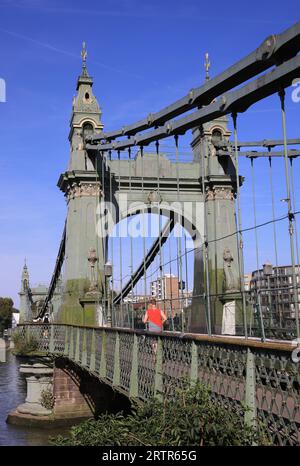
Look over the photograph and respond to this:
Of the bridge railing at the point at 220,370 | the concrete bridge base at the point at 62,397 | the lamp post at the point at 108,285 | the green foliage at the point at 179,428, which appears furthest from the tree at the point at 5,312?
the green foliage at the point at 179,428

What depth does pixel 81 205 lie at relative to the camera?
18875 mm

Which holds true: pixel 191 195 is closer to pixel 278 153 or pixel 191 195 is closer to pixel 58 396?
pixel 278 153

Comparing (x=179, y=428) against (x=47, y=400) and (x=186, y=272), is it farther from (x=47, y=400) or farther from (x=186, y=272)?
(x=47, y=400)

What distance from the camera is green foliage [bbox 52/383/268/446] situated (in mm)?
3701

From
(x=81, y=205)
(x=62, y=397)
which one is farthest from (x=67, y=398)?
(x=81, y=205)

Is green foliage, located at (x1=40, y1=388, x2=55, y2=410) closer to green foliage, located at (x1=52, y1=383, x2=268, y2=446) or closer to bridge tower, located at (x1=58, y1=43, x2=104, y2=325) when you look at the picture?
bridge tower, located at (x1=58, y1=43, x2=104, y2=325)

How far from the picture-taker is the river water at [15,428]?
14482 millimetres

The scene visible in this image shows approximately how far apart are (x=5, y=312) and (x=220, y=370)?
84.6 meters

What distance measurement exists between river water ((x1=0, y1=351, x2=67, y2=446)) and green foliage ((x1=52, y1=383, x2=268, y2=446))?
218 inches

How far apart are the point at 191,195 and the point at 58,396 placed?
328 inches

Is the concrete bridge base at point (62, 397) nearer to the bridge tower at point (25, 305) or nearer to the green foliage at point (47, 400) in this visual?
the green foliage at point (47, 400)

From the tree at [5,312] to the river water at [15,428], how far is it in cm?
5719
